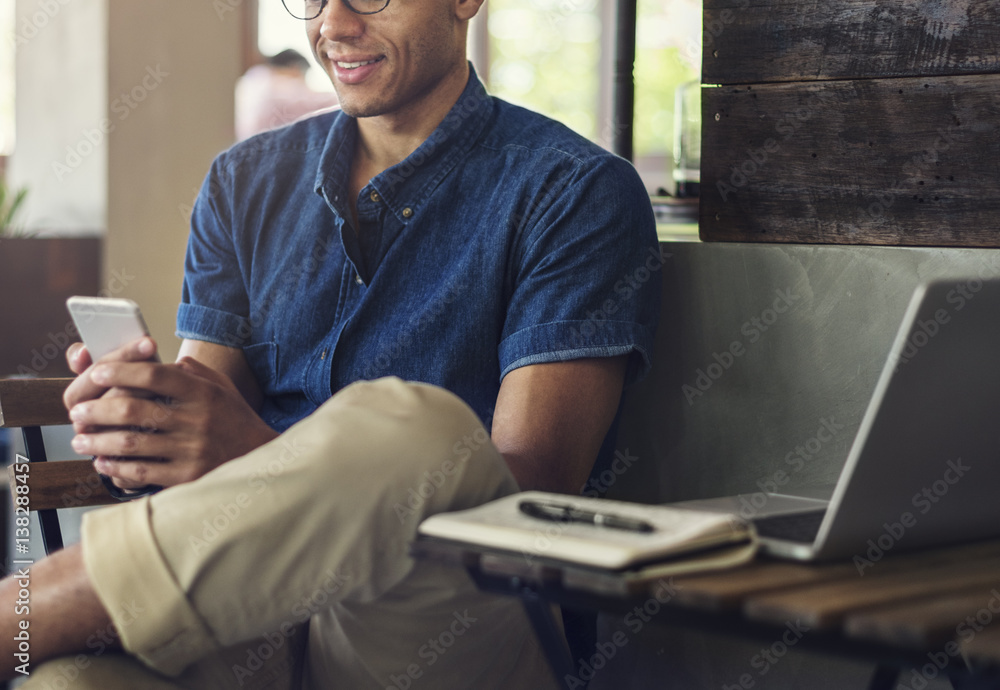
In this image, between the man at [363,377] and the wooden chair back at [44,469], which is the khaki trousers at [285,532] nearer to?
the man at [363,377]

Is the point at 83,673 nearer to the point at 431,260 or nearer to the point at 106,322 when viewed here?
the point at 106,322

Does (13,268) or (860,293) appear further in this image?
(13,268)

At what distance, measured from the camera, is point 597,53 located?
8.27 m

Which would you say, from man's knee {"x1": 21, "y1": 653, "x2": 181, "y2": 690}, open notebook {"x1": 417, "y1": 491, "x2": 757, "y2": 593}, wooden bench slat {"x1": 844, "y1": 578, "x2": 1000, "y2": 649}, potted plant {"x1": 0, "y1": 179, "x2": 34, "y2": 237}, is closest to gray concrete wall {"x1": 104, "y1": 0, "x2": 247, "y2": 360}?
potted plant {"x1": 0, "y1": 179, "x2": 34, "y2": 237}

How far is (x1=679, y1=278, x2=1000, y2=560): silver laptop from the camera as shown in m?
0.78

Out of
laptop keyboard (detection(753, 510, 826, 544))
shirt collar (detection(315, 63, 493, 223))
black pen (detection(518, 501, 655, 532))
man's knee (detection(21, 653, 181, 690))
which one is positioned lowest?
man's knee (detection(21, 653, 181, 690))

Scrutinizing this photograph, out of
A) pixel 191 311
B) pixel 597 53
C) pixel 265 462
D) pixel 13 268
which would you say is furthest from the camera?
pixel 597 53

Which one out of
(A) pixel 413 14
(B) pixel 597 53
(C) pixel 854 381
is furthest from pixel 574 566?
(B) pixel 597 53

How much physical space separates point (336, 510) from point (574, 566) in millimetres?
214

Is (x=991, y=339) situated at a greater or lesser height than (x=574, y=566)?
greater

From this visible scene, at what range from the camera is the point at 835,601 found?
69 cm

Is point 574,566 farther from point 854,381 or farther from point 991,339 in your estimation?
point 854,381

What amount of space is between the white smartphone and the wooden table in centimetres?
48

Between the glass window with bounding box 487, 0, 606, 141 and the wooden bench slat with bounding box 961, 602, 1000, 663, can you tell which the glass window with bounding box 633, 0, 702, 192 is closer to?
the glass window with bounding box 487, 0, 606, 141
